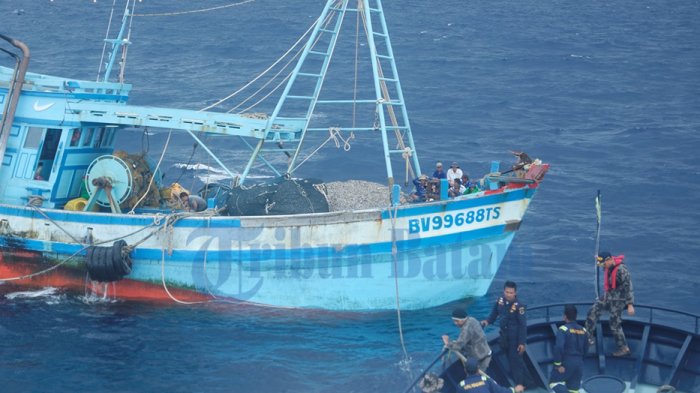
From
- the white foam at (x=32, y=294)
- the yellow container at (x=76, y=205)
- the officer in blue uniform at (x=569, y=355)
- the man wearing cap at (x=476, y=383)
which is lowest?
the man wearing cap at (x=476, y=383)

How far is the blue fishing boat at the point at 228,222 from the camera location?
18.9 metres

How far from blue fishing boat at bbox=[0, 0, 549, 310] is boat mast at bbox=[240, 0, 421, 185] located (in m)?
0.08

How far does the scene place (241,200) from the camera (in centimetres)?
1956

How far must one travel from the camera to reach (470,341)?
546 inches

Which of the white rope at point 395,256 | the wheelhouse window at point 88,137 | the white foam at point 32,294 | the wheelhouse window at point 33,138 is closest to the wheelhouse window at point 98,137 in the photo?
the wheelhouse window at point 88,137

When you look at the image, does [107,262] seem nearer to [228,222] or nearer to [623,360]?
[228,222]

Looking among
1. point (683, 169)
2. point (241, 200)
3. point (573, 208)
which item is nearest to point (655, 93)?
point (683, 169)

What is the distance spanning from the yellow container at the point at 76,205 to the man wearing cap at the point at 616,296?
40.5 ft

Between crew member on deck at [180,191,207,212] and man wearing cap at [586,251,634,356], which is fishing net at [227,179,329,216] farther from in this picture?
man wearing cap at [586,251,634,356]

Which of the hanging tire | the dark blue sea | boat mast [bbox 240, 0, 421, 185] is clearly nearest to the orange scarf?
the dark blue sea

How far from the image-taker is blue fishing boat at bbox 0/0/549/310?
1888 cm

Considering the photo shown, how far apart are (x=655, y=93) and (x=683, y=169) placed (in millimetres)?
12172

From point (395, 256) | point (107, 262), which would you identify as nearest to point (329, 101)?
point (395, 256)

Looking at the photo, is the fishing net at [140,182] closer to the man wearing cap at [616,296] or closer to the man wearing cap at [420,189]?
the man wearing cap at [420,189]
